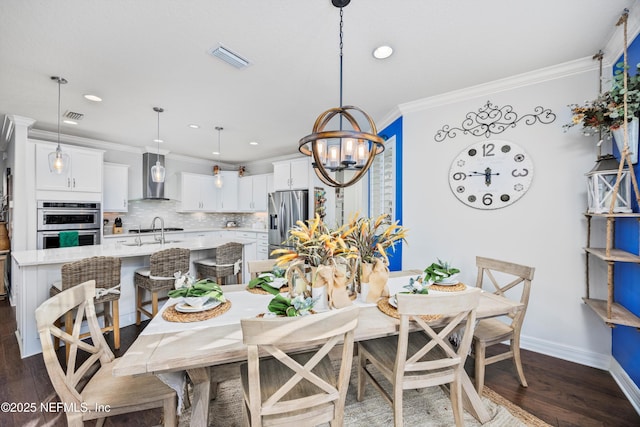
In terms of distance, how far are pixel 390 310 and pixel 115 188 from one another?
17.3 feet

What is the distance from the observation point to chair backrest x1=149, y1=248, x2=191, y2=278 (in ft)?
8.93

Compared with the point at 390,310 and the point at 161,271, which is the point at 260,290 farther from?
the point at 161,271

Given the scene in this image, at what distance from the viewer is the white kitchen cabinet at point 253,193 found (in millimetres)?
6074

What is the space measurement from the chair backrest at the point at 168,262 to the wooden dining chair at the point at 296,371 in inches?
72.8

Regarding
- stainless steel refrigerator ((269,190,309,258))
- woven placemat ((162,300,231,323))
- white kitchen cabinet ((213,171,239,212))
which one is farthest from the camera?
white kitchen cabinet ((213,171,239,212))

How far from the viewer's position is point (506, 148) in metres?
2.62

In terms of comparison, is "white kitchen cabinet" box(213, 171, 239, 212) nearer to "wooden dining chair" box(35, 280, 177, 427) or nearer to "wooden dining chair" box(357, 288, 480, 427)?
"wooden dining chair" box(35, 280, 177, 427)

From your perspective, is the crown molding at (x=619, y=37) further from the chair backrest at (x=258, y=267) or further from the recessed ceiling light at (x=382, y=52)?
the chair backrest at (x=258, y=267)

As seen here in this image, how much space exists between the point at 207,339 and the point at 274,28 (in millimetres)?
1936

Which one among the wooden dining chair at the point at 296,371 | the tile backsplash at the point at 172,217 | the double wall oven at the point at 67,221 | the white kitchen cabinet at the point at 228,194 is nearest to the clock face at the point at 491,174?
the wooden dining chair at the point at 296,371

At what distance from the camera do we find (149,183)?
208 inches

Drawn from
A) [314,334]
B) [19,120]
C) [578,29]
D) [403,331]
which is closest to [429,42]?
[578,29]

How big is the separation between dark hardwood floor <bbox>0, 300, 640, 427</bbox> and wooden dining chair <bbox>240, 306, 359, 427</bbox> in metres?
1.07

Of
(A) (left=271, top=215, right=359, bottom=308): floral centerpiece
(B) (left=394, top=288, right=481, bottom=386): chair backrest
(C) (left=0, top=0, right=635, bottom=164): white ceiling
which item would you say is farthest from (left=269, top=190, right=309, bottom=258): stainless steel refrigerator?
(B) (left=394, top=288, right=481, bottom=386): chair backrest
